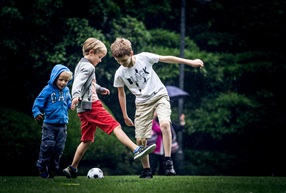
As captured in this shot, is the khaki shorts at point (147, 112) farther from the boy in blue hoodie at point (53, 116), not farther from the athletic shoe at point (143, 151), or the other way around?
the boy in blue hoodie at point (53, 116)

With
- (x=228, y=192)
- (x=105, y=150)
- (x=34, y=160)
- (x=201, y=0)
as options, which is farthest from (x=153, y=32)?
(x=228, y=192)

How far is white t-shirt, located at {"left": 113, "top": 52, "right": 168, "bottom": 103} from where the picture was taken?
7738mm

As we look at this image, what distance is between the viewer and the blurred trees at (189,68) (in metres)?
13.7

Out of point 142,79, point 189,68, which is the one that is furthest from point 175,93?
point 142,79

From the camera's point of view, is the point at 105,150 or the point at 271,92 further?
the point at 271,92

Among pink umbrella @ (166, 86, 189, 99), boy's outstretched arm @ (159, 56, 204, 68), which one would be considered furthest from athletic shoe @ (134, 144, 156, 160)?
pink umbrella @ (166, 86, 189, 99)

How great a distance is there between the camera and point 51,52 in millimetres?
14156

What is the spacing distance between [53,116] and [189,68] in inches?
366

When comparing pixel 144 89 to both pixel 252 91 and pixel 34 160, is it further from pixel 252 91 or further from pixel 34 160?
pixel 252 91

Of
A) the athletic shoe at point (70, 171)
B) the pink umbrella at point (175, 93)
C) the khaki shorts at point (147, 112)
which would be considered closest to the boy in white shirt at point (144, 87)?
the khaki shorts at point (147, 112)

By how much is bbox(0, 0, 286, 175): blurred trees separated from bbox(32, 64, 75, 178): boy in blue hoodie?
3.98 meters

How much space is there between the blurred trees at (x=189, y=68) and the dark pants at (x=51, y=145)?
391 centimetres

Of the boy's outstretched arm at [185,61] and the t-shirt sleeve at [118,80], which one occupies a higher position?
the boy's outstretched arm at [185,61]

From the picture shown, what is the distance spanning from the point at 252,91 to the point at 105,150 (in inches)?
265
